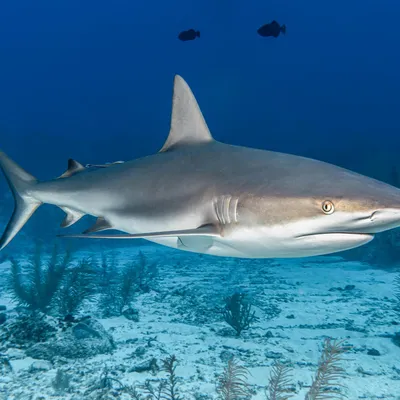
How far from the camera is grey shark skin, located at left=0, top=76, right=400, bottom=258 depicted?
2008 mm

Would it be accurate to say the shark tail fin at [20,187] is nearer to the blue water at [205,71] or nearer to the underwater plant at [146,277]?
the underwater plant at [146,277]

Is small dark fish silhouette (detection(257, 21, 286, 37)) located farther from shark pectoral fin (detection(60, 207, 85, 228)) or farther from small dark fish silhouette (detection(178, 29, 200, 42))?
shark pectoral fin (detection(60, 207, 85, 228))

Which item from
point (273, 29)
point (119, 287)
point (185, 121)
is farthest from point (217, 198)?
point (273, 29)

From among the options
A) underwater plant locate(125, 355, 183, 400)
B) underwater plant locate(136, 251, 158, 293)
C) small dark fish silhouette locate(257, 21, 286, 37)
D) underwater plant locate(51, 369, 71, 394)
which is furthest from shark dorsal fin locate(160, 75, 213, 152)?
small dark fish silhouette locate(257, 21, 286, 37)

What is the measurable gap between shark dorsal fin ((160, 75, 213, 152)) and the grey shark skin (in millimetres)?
11

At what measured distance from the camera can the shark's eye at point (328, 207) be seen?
77.3 inches

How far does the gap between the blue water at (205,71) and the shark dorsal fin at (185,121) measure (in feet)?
203

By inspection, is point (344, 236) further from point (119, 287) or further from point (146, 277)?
point (146, 277)

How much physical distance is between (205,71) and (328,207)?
8477 centimetres

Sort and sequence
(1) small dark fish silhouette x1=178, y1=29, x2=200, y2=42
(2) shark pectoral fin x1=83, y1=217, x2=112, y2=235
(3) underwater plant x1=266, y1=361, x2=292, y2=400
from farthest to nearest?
(1) small dark fish silhouette x1=178, y1=29, x2=200, y2=42
(3) underwater plant x1=266, y1=361, x2=292, y2=400
(2) shark pectoral fin x1=83, y1=217, x2=112, y2=235

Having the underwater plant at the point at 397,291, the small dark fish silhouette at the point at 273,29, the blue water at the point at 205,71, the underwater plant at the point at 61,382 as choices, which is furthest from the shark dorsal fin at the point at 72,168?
the blue water at the point at 205,71

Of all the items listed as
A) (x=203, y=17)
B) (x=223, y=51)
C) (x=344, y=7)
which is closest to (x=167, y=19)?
(x=203, y=17)

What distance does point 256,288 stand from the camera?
402 inches

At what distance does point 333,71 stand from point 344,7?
13010 mm
